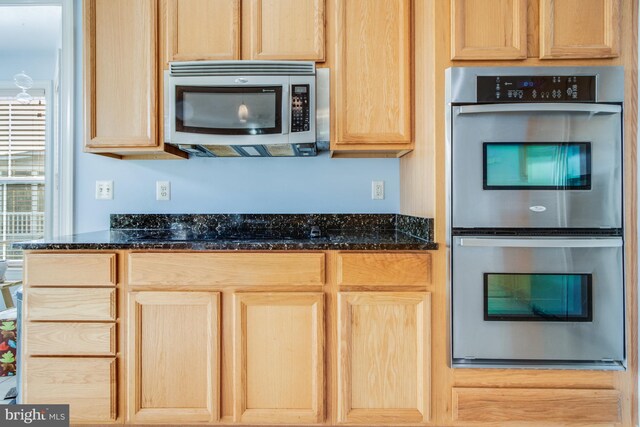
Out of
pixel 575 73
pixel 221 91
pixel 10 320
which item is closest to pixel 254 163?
pixel 221 91

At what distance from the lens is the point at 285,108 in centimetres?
167

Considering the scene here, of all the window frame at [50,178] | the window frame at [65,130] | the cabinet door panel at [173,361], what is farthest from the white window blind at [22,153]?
the cabinet door panel at [173,361]

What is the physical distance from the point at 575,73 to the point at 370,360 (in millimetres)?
1416

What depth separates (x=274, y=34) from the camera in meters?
1.72

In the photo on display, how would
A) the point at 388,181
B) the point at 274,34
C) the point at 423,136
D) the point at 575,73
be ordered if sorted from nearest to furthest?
the point at 575,73 < the point at 423,136 < the point at 274,34 < the point at 388,181

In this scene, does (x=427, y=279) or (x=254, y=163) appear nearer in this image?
(x=427, y=279)

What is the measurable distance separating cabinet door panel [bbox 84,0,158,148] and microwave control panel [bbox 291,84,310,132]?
0.69 m

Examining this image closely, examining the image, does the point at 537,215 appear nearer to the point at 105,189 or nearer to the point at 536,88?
the point at 536,88

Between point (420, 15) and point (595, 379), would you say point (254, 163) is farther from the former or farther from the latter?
point (595, 379)

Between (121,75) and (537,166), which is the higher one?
(121,75)

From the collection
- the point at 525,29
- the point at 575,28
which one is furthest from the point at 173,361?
the point at 575,28

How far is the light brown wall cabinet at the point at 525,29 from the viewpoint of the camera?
1445 millimetres

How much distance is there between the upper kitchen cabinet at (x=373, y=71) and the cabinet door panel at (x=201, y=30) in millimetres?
505

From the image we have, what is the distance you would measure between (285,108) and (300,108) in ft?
0.23
